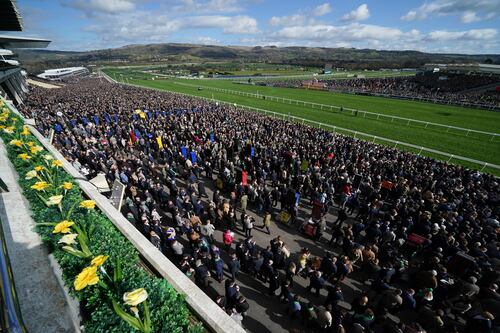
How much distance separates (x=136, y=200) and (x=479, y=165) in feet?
78.6

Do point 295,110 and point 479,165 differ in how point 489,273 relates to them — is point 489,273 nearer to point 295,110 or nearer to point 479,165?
point 479,165

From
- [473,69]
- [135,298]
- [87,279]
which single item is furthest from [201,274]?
[473,69]

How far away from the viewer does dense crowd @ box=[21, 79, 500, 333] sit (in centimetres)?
663

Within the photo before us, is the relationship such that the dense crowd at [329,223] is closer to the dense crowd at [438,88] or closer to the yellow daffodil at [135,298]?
the yellow daffodil at [135,298]

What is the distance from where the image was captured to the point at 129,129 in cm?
2181

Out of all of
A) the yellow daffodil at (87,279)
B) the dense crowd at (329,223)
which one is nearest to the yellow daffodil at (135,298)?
the yellow daffodil at (87,279)

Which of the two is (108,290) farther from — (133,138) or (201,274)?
(133,138)

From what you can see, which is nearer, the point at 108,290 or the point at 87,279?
the point at 87,279

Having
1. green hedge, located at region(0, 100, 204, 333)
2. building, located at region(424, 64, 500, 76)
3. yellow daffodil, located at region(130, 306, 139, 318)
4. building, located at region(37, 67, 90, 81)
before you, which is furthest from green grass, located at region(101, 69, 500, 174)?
building, located at region(37, 67, 90, 81)

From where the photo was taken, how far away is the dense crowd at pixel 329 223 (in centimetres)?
663

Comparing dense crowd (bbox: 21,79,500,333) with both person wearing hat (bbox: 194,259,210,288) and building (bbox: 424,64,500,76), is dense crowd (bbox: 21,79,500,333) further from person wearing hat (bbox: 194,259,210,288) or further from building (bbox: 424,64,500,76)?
building (bbox: 424,64,500,76)

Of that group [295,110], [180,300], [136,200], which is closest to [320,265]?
[180,300]

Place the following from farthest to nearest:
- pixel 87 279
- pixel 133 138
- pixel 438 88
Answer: pixel 438 88 < pixel 133 138 < pixel 87 279

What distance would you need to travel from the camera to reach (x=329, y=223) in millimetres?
11469
